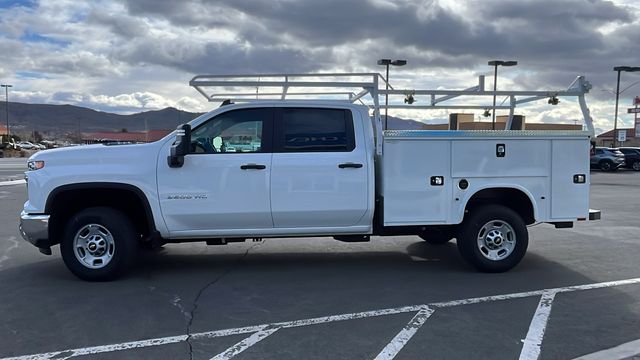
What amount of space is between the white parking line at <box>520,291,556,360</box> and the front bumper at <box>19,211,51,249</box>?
16.6ft

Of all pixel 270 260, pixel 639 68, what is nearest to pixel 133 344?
pixel 270 260

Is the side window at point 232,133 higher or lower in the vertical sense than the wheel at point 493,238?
higher

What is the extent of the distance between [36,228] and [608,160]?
35.9 m

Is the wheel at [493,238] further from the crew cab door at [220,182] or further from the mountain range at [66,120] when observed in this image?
the mountain range at [66,120]

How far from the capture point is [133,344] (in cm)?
469

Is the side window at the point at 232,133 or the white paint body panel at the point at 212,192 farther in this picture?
the side window at the point at 232,133

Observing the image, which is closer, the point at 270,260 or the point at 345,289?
the point at 345,289

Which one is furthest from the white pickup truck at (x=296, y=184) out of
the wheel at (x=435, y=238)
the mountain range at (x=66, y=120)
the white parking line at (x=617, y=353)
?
the mountain range at (x=66, y=120)

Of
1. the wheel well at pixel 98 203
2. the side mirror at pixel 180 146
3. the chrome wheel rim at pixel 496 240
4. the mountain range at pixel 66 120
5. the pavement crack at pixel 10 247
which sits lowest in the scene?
the pavement crack at pixel 10 247

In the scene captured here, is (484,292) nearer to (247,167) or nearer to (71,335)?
(247,167)

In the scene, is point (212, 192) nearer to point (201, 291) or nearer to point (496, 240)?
point (201, 291)

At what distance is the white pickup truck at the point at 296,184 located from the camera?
654cm

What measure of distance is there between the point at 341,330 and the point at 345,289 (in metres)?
1.35

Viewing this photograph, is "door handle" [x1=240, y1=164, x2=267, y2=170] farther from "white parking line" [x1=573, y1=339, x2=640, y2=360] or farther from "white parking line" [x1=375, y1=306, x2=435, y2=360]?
"white parking line" [x1=573, y1=339, x2=640, y2=360]
